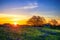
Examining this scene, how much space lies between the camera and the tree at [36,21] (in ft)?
5.25

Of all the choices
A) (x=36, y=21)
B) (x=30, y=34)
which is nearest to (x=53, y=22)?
(x=36, y=21)

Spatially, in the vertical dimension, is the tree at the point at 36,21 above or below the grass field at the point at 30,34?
above

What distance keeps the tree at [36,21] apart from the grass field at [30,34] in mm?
71

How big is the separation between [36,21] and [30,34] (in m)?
0.20

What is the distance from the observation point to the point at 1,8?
1.61 m

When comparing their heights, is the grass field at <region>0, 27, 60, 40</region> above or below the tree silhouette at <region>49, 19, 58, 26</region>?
below

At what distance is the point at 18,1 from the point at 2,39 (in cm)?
58

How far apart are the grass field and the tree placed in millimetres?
71

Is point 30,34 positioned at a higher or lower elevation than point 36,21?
lower

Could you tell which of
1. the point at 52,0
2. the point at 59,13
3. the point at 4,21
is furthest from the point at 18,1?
the point at 59,13

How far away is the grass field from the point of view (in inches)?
61.8

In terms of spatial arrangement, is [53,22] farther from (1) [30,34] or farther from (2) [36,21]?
(1) [30,34]

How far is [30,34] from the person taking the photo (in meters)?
1.58

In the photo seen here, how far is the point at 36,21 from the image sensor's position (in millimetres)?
1613
